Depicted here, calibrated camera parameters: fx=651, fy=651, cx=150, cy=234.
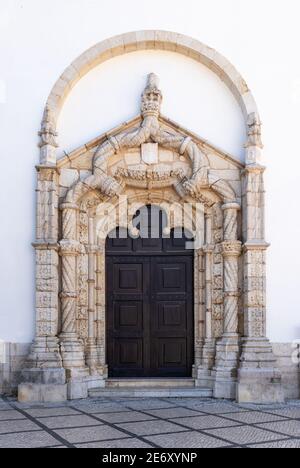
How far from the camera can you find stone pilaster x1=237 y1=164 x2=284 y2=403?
302 inches

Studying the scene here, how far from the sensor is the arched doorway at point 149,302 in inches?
334

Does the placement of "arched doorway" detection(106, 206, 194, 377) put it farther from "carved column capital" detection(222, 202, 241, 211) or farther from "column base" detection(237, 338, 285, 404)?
"column base" detection(237, 338, 285, 404)

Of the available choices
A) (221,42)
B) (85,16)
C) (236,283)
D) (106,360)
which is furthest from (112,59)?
(106,360)

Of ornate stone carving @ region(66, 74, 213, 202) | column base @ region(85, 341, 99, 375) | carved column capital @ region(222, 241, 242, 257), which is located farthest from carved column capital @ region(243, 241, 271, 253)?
column base @ region(85, 341, 99, 375)

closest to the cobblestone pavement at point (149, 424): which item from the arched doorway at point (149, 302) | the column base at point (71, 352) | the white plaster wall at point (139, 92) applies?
the column base at point (71, 352)

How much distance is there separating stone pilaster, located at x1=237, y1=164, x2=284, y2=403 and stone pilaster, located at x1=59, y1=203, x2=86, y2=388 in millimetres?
2003

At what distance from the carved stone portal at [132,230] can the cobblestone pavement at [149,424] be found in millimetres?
451

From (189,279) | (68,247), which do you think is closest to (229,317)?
(189,279)

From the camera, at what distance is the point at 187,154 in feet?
27.3

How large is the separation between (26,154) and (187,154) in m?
2.05

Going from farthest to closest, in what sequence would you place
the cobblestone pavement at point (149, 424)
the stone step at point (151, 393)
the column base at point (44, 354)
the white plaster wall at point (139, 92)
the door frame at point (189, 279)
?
the door frame at point (189, 279) → the white plaster wall at point (139, 92) → the stone step at point (151, 393) → the column base at point (44, 354) → the cobblestone pavement at point (149, 424)

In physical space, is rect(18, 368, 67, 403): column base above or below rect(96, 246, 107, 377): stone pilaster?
below

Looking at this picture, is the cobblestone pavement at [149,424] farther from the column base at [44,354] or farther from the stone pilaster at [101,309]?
the stone pilaster at [101,309]
